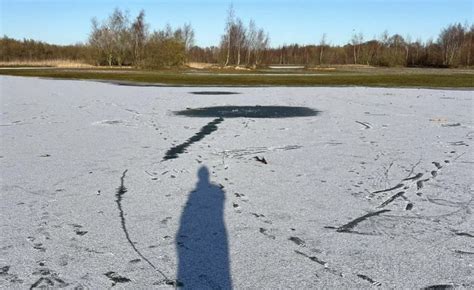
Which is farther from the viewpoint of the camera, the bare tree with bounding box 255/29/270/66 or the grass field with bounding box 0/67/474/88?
the bare tree with bounding box 255/29/270/66

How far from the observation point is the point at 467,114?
1159cm

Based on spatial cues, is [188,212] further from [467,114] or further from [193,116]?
[467,114]

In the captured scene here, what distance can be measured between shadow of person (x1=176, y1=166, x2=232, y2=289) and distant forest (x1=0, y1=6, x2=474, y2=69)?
2036 inches

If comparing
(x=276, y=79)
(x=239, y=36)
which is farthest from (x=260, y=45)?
(x=276, y=79)

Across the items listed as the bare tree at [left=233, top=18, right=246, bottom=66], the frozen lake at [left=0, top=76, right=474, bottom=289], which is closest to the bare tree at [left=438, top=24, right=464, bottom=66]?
the bare tree at [left=233, top=18, right=246, bottom=66]

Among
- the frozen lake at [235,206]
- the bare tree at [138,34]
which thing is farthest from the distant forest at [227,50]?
the frozen lake at [235,206]

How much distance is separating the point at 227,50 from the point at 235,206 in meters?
63.2

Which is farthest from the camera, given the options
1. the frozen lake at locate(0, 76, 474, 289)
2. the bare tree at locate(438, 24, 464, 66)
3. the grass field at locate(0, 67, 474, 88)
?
the bare tree at locate(438, 24, 464, 66)

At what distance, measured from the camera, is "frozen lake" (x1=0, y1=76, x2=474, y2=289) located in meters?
3.10

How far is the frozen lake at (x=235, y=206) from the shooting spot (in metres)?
3.10

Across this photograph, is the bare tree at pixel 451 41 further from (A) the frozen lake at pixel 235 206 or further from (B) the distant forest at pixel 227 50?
(A) the frozen lake at pixel 235 206

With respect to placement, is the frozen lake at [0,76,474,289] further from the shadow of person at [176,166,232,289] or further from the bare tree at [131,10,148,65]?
the bare tree at [131,10,148,65]

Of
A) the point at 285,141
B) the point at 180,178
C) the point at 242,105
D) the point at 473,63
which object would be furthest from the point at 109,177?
the point at 473,63

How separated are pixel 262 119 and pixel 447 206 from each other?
22.1ft
